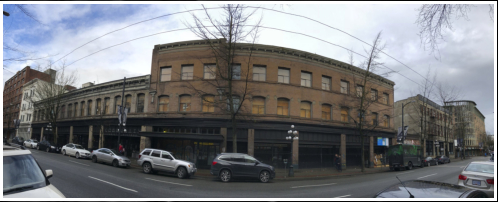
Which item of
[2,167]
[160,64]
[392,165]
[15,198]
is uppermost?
[160,64]

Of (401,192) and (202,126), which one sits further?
(202,126)

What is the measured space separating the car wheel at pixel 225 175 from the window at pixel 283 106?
11.0 meters

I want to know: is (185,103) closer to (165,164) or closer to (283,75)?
(165,164)

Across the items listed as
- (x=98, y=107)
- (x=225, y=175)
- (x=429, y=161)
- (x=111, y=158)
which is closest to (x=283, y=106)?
(x=225, y=175)

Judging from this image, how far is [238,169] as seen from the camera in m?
15.8

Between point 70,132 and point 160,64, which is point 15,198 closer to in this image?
point 160,64

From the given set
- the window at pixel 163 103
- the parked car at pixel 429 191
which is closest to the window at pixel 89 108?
the window at pixel 163 103

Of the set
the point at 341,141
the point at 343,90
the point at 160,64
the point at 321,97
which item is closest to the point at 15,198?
the point at 160,64

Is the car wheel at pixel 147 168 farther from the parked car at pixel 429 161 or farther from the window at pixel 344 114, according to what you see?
the parked car at pixel 429 161

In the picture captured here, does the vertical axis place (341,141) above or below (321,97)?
below

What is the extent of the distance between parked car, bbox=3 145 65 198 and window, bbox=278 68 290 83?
73.4ft

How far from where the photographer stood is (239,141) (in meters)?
23.8

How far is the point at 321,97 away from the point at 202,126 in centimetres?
1307

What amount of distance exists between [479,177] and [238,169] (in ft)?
36.6
